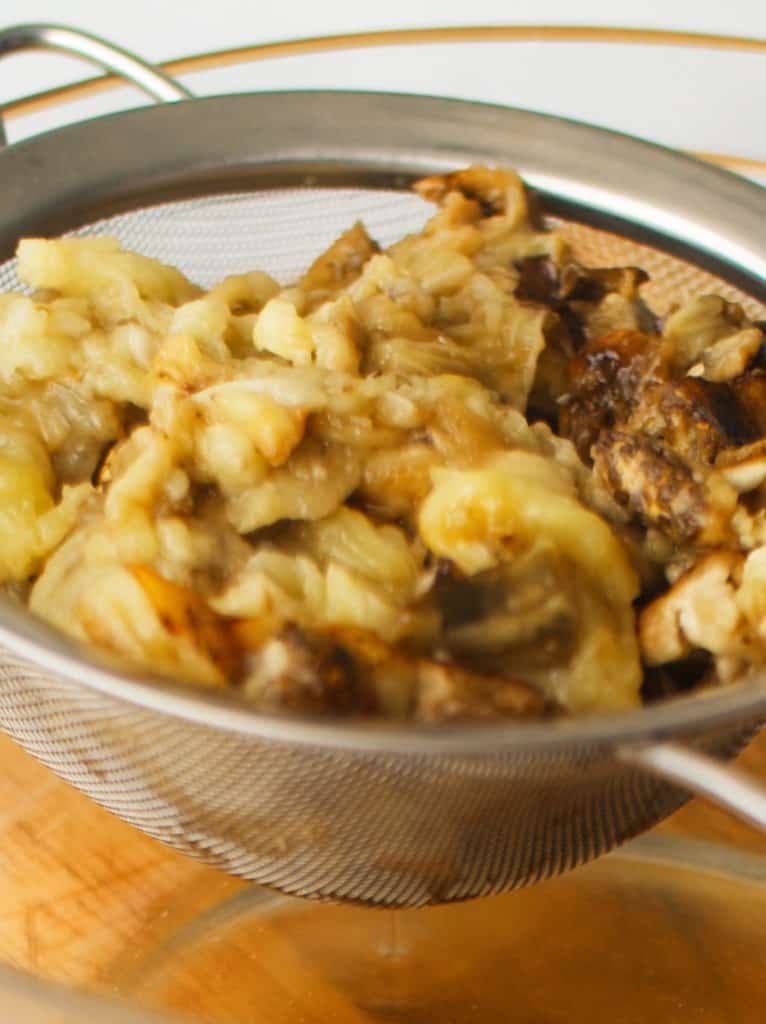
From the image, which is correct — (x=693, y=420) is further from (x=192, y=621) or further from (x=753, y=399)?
(x=192, y=621)

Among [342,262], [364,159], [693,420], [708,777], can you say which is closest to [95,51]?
[364,159]

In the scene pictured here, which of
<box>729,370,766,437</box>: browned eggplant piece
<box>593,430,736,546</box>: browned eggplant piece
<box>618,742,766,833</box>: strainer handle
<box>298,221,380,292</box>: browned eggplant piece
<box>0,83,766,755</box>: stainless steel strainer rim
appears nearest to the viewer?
<box>618,742,766,833</box>: strainer handle

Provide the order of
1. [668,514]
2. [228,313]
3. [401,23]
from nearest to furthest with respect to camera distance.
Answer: [668,514] < [228,313] < [401,23]

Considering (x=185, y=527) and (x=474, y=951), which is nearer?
(x=185, y=527)

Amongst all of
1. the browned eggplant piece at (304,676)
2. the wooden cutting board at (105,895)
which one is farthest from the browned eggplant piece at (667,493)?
the wooden cutting board at (105,895)

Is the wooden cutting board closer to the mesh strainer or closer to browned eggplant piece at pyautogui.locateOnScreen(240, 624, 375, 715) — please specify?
the mesh strainer

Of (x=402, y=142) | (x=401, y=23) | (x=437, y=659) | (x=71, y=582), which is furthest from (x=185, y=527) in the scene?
(x=401, y=23)

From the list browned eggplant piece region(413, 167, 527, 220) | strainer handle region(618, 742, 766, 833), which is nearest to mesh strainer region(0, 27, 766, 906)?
strainer handle region(618, 742, 766, 833)

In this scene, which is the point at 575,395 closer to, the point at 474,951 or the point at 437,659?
the point at 437,659

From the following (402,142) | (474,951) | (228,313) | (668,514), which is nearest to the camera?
(668,514)
